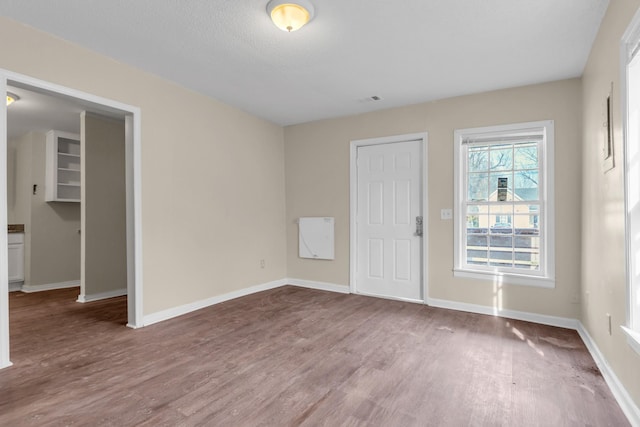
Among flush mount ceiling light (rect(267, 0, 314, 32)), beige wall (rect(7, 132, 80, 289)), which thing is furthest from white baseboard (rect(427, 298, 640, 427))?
beige wall (rect(7, 132, 80, 289))

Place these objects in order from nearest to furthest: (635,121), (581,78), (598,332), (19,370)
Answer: (635,121)
(19,370)
(598,332)
(581,78)

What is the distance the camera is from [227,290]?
4.33 meters

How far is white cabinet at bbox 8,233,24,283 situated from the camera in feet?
16.7

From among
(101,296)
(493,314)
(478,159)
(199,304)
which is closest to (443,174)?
(478,159)

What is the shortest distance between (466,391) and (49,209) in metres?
6.28

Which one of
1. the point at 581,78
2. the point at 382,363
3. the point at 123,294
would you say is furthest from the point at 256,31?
the point at 123,294

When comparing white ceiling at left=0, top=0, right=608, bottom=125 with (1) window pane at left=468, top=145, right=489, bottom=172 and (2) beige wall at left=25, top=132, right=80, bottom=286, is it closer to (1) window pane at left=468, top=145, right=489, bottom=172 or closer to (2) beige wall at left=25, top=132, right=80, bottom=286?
(1) window pane at left=468, top=145, right=489, bottom=172

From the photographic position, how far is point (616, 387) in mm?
2059

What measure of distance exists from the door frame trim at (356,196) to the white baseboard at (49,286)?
179 inches

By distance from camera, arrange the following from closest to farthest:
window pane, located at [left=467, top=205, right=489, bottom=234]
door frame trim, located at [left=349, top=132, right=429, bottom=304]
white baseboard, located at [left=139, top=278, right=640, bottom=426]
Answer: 1. white baseboard, located at [left=139, top=278, right=640, bottom=426]
2. window pane, located at [left=467, top=205, right=489, bottom=234]
3. door frame trim, located at [left=349, top=132, right=429, bottom=304]

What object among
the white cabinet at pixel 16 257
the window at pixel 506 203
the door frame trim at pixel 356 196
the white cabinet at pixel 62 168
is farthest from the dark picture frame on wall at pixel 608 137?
the white cabinet at pixel 16 257

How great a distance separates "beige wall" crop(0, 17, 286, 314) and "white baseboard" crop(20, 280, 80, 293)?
3034mm

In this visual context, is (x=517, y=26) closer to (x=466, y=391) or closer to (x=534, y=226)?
(x=534, y=226)

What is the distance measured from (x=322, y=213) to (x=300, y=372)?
2834mm
